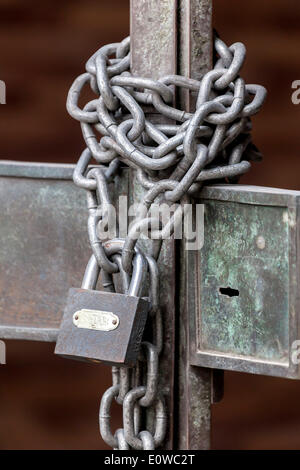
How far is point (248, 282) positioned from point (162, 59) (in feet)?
0.85

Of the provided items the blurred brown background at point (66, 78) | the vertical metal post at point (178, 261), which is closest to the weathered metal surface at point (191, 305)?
the vertical metal post at point (178, 261)

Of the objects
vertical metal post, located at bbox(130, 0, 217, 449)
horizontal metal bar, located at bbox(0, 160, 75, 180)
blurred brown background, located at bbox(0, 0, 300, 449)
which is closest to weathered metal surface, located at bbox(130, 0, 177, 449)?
vertical metal post, located at bbox(130, 0, 217, 449)

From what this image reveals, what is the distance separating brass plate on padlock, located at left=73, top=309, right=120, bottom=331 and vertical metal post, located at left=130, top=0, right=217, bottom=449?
78 millimetres

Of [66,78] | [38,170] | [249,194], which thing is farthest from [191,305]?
[66,78]

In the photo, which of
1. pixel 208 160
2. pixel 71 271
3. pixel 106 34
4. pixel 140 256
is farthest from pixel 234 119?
pixel 106 34

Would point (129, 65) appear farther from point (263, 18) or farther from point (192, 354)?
point (263, 18)

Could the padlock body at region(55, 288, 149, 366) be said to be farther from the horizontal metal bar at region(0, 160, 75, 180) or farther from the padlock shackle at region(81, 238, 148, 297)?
the horizontal metal bar at region(0, 160, 75, 180)

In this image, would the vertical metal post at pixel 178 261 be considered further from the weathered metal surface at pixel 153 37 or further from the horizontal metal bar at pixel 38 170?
the horizontal metal bar at pixel 38 170

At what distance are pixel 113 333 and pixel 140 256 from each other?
87mm

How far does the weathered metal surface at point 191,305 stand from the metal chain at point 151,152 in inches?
0.8

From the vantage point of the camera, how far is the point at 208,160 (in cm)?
161

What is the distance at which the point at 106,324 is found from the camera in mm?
1642

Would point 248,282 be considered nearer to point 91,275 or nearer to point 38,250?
point 91,275

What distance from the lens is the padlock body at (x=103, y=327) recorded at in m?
1.63
